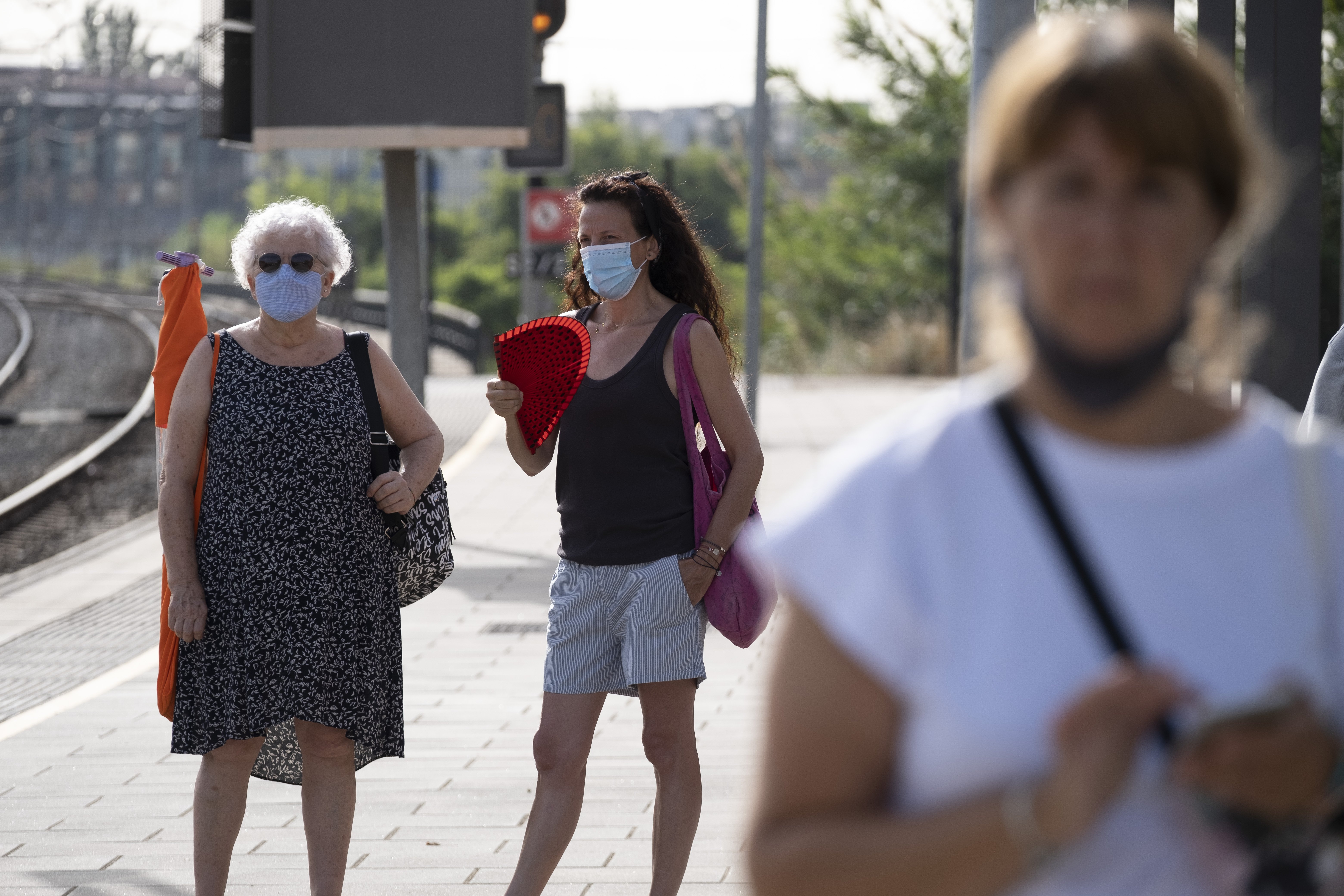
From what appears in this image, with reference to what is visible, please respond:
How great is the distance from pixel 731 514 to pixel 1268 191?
8.77 ft

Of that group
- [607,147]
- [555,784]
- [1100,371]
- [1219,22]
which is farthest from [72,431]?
[607,147]

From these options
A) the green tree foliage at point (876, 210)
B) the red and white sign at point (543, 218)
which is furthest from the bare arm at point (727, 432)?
the green tree foliage at point (876, 210)

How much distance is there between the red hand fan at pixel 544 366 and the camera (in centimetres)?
434

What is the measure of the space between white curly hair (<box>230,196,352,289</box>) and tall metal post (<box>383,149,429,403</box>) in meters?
6.46

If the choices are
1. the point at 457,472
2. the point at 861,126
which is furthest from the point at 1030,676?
the point at 861,126

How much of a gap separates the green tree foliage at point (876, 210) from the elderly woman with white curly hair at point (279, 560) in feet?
80.1

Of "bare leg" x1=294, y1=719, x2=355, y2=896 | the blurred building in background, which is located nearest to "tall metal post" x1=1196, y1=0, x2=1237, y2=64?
"bare leg" x1=294, y1=719, x2=355, y2=896

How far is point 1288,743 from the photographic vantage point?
56.2 inches

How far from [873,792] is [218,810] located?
120 inches

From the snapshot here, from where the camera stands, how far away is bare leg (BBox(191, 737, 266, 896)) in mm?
4230

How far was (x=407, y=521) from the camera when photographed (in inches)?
175

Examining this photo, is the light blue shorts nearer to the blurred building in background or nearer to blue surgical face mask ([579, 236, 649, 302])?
blue surgical face mask ([579, 236, 649, 302])

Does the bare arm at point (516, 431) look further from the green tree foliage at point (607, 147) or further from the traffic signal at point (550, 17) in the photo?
the green tree foliage at point (607, 147)

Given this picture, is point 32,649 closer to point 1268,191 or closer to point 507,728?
point 507,728
